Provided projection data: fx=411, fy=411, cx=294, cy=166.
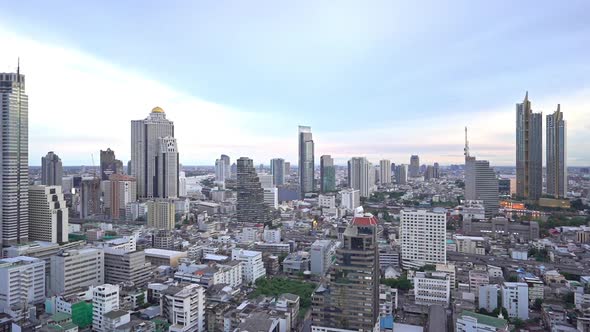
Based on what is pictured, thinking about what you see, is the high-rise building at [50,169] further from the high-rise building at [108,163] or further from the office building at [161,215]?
the office building at [161,215]

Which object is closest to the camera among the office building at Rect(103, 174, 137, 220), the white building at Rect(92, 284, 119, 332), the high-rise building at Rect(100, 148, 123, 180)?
the white building at Rect(92, 284, 119, 332)

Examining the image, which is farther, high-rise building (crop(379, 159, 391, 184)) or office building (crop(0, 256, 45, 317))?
high-rise building (crop(379, 159, 391, 184))

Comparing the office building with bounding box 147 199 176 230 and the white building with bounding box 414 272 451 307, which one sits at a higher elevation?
the office building with bounding box 147 199 176 230

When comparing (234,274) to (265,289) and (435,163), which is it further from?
(435,163)

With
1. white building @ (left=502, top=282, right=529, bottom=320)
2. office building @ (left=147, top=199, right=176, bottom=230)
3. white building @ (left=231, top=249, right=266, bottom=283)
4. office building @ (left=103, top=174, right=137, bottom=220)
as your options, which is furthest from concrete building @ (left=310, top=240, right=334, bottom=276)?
office building @ (left=103, top=174, right=137, bottom=220)

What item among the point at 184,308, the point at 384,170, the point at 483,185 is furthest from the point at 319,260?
the point at 384,170

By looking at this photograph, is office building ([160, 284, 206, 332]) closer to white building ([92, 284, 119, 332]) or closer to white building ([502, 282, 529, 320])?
white building ([92, 284, 119, 332])

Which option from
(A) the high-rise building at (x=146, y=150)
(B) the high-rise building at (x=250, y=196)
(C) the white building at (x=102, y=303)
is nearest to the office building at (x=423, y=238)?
(C) the white building at (x=102, y=303)
